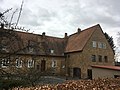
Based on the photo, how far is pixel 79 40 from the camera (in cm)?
4378

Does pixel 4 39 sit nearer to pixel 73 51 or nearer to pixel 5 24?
pixel 5 24

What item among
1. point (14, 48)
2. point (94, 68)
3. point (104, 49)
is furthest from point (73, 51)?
point (14, 48)

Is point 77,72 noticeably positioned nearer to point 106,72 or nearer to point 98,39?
point 98,39

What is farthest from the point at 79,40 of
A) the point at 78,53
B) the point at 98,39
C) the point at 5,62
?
the point at 5,62

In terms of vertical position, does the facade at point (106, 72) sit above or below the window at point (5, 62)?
below

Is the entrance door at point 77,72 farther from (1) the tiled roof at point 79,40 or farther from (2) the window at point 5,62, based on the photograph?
(2) the window at point 5,62

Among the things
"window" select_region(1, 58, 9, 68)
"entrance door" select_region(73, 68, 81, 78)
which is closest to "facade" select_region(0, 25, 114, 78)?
"entrance door" select_region(73, 68, 81, 78)

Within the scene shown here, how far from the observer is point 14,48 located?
9.14 meters

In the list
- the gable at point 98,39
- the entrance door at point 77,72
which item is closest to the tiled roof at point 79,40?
the gable at point 98,39

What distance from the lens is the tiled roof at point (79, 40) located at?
41188 millimetres

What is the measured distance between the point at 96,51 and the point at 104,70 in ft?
52.6

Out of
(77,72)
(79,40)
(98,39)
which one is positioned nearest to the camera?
(77,72)

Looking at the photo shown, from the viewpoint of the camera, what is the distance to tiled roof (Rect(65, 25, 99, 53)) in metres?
41.2

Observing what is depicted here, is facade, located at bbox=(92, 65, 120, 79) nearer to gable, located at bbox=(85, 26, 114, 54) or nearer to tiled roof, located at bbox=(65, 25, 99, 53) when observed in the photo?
tiled roof, located at bbox=(65, 25, 99, 53)
